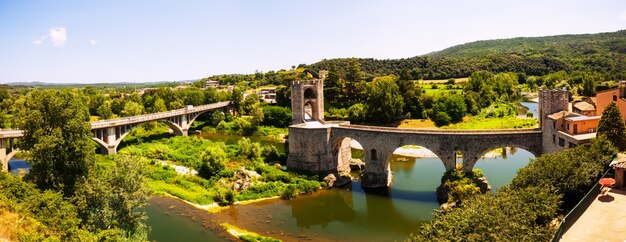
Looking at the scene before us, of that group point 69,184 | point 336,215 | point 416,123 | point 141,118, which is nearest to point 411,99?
point 416,123

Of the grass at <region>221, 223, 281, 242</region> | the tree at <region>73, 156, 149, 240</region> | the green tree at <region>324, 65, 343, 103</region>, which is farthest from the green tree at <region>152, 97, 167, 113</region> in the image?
the tree at <region>73, 156, 149, 240</region>

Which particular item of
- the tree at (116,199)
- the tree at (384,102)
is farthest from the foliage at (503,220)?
the tree at (384,102)

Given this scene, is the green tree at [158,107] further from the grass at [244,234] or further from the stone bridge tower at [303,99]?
the grass at [244,234]

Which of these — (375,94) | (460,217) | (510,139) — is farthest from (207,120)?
(460,217)

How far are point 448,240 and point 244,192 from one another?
21279 millimetres

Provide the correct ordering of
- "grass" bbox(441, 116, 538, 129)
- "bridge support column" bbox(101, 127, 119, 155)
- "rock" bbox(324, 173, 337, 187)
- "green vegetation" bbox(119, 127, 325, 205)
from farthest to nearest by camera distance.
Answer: "grass" bbox(441, 116, 538, 129), "bridge support column" bbox(101, 127, 119, 155), "rock" bbox(324, 173, 337, 187), "green vegetation" bbox(119, 127, 325, 205)

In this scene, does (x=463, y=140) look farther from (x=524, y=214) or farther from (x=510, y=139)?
(x=524, y=214)

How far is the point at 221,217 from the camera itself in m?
30.4

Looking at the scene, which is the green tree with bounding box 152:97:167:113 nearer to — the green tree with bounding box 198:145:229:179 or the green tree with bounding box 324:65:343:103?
the green tree with bounding box 324:65:343:103

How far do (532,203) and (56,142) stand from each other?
24.4 meters

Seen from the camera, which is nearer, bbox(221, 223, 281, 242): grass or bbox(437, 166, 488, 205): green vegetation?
bbox(221, 223, 281, 242): grass

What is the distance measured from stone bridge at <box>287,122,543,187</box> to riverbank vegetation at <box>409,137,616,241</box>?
7.01m

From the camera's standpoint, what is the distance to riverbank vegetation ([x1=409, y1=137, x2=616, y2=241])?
1612 cm

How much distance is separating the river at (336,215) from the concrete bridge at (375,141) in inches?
96.9
